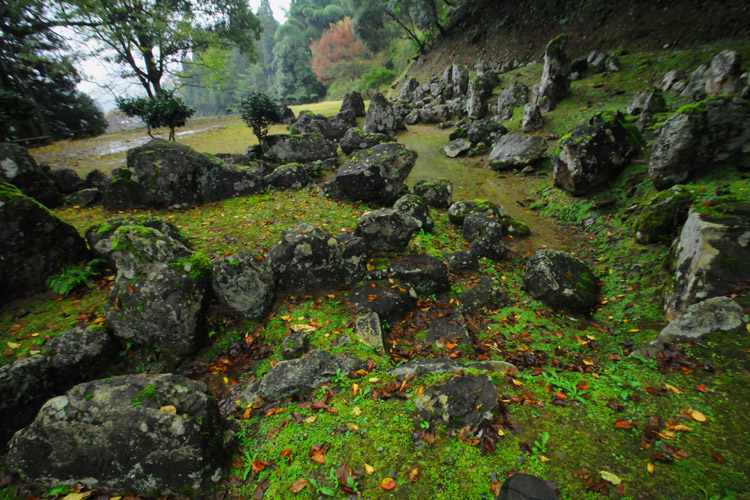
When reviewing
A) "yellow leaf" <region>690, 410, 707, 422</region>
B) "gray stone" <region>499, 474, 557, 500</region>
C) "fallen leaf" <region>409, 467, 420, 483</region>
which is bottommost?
"fallen leaf" <region>409, 467, 420, 483</region>

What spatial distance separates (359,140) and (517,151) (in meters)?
7.80

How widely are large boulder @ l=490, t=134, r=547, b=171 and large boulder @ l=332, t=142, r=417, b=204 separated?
514 cm

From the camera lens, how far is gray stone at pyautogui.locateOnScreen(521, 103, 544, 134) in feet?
47.8

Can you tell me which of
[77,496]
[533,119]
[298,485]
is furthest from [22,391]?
[533,119]

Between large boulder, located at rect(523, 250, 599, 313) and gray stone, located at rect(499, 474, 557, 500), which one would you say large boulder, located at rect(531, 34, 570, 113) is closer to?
large boulder, located at rect(523, 250, 599, 313)

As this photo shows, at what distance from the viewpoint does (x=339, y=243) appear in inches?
239

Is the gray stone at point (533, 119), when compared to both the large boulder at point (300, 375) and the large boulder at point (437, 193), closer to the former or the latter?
the large boulder at point (437, 193)

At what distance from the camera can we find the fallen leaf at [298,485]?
2.49 meters

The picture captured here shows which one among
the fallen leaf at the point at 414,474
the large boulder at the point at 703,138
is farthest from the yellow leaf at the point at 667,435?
the large boulder at the point at 703,138

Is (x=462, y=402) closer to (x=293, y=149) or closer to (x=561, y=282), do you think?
(x=561, y=282)

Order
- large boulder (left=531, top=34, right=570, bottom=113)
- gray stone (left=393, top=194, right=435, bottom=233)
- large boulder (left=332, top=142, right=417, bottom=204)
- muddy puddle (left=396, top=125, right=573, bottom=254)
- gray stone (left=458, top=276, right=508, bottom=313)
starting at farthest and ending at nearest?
large boulder (left=531, top=34, right=570, bottom=113), large boulder (left=332, top=142, right=417, bottom=204), muddy puddle (left=396, top=125, right=573, bottom=254), gray stone (left=393, top=194, right=435, bottom=233), gray stone (left=458, top=276, right=508, bottom=313)

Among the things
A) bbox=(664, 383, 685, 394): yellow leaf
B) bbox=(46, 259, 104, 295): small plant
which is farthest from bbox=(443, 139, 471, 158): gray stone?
bbox=(46, 259, 104, 295): small plant

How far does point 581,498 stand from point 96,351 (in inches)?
223

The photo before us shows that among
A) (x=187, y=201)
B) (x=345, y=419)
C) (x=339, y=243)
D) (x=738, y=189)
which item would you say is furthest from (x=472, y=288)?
(x=187, y=201)
